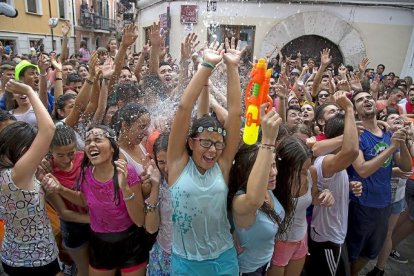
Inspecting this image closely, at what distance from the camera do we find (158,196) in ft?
7.27

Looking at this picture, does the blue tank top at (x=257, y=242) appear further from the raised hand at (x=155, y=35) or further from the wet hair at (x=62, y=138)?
the raised hand at (x=155, y=35)

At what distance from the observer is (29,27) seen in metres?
19.7

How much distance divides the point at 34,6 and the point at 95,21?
39.3 ft

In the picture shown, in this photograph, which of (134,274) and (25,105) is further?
(25,105)

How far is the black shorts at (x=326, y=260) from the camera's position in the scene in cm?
269

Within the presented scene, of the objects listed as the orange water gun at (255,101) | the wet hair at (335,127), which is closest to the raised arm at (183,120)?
the orange water gun at (255,101)

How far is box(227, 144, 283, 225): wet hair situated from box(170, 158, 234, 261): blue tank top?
0.15 meters

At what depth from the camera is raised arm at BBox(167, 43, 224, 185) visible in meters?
1.88

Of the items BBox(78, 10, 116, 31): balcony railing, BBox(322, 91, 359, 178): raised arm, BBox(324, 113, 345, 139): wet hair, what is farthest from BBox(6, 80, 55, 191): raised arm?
BBox(78, 10, 116, 31): balcony railing

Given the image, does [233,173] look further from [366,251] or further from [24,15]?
[24,15]

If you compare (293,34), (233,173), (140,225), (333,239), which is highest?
(293,34)

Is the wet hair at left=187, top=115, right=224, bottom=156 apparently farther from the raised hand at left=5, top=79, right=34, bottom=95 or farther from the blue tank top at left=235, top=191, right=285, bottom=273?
the raised hand at left=5, top=79, right=34, bottom=95

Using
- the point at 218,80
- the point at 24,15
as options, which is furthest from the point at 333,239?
the point at 24,15

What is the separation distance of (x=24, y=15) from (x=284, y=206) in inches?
860
